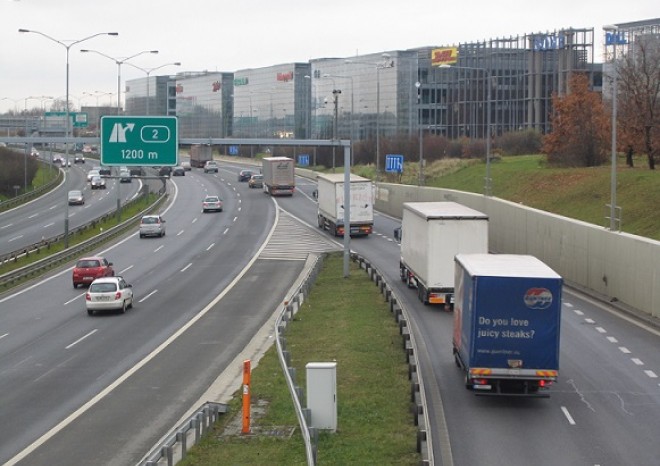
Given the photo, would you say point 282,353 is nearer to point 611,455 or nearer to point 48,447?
point 48,447

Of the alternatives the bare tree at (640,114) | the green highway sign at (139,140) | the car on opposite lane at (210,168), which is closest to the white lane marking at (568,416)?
the green highway sign at (139,140)

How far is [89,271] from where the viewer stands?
46906 millimetres

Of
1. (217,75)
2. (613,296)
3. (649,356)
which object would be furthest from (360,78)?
(649,356)

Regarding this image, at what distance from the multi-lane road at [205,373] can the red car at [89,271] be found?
108 centimetres

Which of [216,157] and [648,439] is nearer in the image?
[648,439]

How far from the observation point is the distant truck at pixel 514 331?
21.2 meters

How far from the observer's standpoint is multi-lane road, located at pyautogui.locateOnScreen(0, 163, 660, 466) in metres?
19.1

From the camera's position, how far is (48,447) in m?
19.8

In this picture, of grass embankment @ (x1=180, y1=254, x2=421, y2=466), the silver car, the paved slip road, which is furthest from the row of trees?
the paved slip road

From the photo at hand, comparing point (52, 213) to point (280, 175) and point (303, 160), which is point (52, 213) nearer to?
point (280, 175)

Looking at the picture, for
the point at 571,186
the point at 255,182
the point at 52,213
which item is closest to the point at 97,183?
the point at 255,182

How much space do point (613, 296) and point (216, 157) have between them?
143075 millimetres

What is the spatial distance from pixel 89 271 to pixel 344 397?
2714cm

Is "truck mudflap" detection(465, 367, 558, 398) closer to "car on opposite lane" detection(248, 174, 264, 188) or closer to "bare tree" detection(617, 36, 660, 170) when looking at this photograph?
"bare tree" detection(617, 36, 660, 170)
